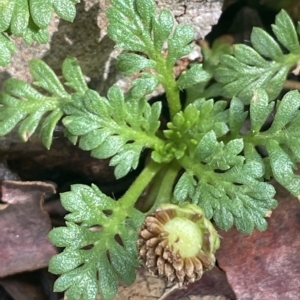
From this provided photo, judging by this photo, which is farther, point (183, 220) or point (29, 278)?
point (29, 278)

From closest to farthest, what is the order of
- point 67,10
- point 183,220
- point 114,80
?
point 183,220 → point 67,10 → point 114,80

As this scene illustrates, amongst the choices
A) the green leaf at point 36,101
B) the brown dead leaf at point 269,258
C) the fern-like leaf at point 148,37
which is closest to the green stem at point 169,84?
the fern-like leaf at point 148,37

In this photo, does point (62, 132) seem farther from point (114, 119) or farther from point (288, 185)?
point (288, 185)

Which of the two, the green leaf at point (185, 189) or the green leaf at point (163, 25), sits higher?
the green leaf at point (163, 25)

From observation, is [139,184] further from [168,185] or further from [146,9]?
[146,9]

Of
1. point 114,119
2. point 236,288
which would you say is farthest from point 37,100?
point 236,288

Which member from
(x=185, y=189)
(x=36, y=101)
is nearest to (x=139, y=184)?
(x=185, y=189)

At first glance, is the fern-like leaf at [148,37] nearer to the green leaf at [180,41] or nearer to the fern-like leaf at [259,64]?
the green leaf at [180,41]
